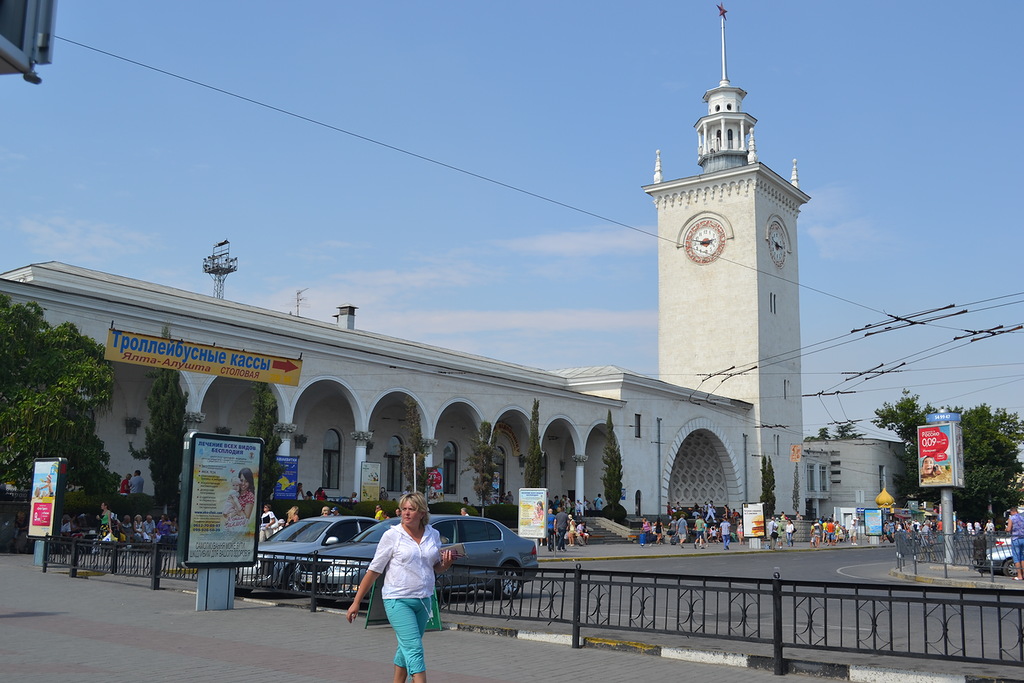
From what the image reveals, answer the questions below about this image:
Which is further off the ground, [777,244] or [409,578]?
[777,244]

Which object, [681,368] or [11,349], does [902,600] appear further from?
[681,368]

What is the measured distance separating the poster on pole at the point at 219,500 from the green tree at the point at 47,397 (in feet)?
40.5

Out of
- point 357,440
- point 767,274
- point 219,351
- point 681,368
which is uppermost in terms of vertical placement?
point 767,274

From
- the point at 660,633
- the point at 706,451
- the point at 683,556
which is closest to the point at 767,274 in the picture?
the point at 706,451

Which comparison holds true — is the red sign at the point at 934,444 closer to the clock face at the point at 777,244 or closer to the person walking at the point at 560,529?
Result: the person walking at the point at 560,529

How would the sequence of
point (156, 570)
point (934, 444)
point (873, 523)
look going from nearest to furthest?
point (156, 570)
point (934, 444)
point (873, 523)

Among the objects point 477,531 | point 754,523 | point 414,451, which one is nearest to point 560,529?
point 414,451

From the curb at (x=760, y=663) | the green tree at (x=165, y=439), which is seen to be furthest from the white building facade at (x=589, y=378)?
the curb at (x=760, y=663)

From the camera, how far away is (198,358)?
28.8 meters

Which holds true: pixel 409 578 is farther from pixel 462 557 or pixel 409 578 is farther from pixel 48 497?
pixel 48 497

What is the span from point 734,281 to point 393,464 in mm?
29292

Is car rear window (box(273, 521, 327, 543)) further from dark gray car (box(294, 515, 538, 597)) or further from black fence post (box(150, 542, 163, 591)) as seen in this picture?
black fence post (box(150, 542, 163, 591))

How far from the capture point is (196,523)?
1276 cm

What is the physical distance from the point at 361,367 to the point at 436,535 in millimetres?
30171
